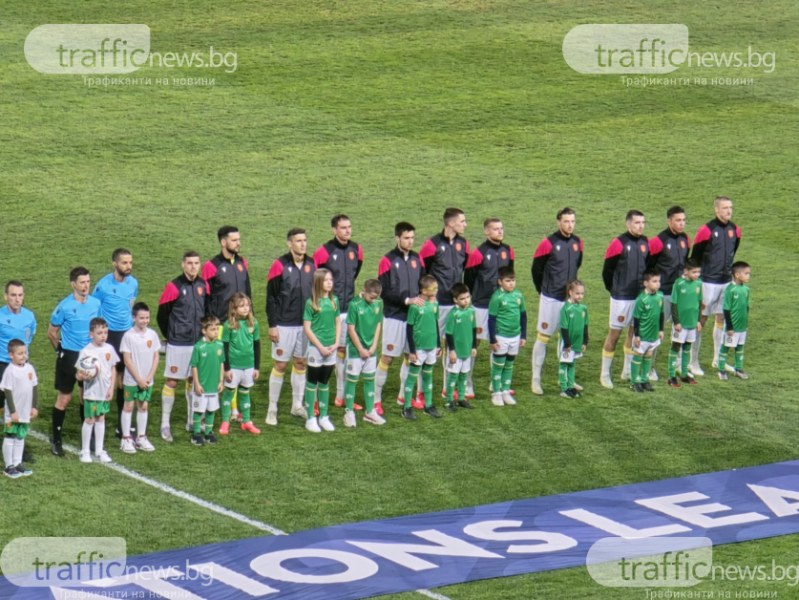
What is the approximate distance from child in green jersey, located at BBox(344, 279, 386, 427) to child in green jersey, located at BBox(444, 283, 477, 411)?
0.79m

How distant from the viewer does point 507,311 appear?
17.0 metres

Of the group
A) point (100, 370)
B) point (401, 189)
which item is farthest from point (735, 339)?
point (401, 189)

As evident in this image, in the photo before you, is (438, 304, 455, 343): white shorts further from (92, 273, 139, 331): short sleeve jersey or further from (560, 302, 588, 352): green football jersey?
(92, 273, 139, 331): short sleeve jersey

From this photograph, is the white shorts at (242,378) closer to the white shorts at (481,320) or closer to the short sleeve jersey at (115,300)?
the short sleeve jersey at (115,300)

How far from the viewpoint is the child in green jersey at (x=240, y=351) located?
1588cm

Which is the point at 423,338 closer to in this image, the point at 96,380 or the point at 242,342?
the point at 242,342

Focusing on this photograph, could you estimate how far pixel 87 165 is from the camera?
83.1 feet

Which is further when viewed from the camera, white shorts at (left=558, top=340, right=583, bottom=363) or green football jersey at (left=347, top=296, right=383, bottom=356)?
white shorts at (left=558, top=340, right=583, bottom=363)

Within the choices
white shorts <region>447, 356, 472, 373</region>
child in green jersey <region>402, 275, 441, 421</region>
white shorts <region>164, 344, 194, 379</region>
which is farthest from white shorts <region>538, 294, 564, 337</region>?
white shorts <region>164, 344, 194, 379</region>

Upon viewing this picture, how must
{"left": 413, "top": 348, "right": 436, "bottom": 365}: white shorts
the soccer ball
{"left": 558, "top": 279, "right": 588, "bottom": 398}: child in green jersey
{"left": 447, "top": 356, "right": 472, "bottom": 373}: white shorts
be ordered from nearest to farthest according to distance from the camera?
the soccer ball < {"left": 413, "top": 348, "right": 436, "bottom": 365}: white shorts < {"left": 447, "top": 356, "right": 472, "bottom": 373}: white shorts < {"left": 558, "top": 279, "right": 588, "bottom": 398}: child in green jersey

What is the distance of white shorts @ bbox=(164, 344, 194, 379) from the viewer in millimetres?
15750

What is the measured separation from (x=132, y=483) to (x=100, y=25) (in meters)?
17.9

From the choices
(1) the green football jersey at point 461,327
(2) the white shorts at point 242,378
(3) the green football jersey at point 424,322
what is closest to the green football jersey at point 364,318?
(3) the green football jersey at point 424,322

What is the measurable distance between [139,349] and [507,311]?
416 cm
